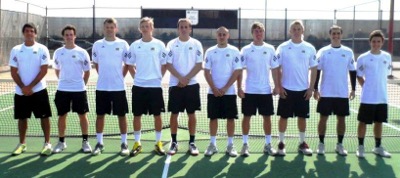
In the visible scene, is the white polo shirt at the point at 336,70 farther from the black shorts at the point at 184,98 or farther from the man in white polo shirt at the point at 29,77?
the man in white polo shirt at the point at 29,77

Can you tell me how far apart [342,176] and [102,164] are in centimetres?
295

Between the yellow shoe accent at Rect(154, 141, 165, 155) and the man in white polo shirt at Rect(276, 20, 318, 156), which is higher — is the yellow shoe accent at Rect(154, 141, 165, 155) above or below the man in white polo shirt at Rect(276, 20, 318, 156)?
below

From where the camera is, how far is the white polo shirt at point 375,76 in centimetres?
613

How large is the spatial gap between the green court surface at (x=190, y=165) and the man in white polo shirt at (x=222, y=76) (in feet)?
1.45

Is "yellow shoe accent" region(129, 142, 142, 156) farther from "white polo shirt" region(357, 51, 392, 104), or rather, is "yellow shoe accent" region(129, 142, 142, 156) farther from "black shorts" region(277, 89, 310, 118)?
"white polo shirt" region(357, 51, 392, 104)

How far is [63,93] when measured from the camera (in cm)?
627

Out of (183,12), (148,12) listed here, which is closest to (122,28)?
(148,12)

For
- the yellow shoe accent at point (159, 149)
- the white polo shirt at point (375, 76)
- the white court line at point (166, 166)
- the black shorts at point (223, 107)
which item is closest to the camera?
the white court line at point (166, 166)

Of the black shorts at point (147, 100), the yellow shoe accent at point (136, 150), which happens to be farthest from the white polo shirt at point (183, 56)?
the yellow shoe accent at point (136, 150)

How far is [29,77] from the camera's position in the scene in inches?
243

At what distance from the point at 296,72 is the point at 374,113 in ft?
3.93

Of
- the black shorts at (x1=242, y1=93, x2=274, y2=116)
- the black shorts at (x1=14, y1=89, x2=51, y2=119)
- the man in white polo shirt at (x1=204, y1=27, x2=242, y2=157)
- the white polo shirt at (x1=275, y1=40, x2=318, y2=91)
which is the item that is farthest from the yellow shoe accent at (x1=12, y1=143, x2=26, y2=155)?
the white polo shirt at (x1=275, y1=40, x2=318, y2=91)

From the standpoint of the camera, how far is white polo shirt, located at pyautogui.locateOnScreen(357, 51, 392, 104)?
6.13 metres

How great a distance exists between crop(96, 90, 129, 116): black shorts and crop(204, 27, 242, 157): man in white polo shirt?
3.87ft
